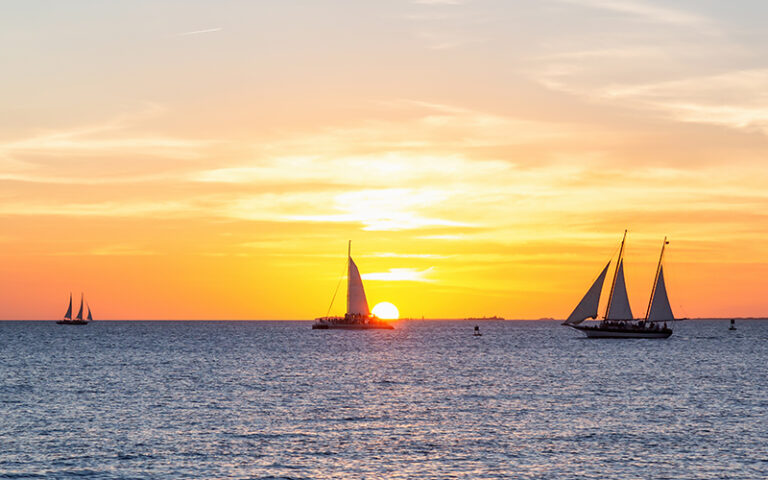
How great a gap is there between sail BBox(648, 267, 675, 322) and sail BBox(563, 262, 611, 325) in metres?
11.6

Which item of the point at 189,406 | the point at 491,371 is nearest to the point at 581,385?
the point at 491,371

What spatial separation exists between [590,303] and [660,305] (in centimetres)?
1558

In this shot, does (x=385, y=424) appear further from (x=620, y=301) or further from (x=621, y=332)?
(x=621, y=332)

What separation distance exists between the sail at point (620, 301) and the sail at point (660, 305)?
653 centimetres

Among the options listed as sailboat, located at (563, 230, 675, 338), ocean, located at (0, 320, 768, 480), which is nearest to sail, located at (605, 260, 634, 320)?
sailboat, located at (563, 230, 675, 338)

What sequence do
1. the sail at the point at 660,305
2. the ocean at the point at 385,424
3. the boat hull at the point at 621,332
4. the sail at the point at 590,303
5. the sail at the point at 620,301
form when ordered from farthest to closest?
1. the sail at the point at 660,305
2. the boat hull at the point at 621,332
3. the sail at the point at 590,303
4. the sail at the point at 620,301
5. the ocean at the point at 385,424

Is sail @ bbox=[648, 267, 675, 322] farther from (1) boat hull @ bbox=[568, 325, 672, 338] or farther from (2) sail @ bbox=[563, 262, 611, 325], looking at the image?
(2) sail @ bbox=[563, 262, 611, 325]

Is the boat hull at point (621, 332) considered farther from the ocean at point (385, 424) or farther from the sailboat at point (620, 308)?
the ocean at point (385, 424)

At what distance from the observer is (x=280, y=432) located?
55938 millimetres

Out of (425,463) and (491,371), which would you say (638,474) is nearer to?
(425,463)

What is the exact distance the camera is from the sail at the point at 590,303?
182m

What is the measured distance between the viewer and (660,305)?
185750mm

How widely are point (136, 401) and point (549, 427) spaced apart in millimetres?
35637

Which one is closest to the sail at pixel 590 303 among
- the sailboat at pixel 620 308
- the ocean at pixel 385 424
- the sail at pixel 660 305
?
the sailboat at pixel 620 308
